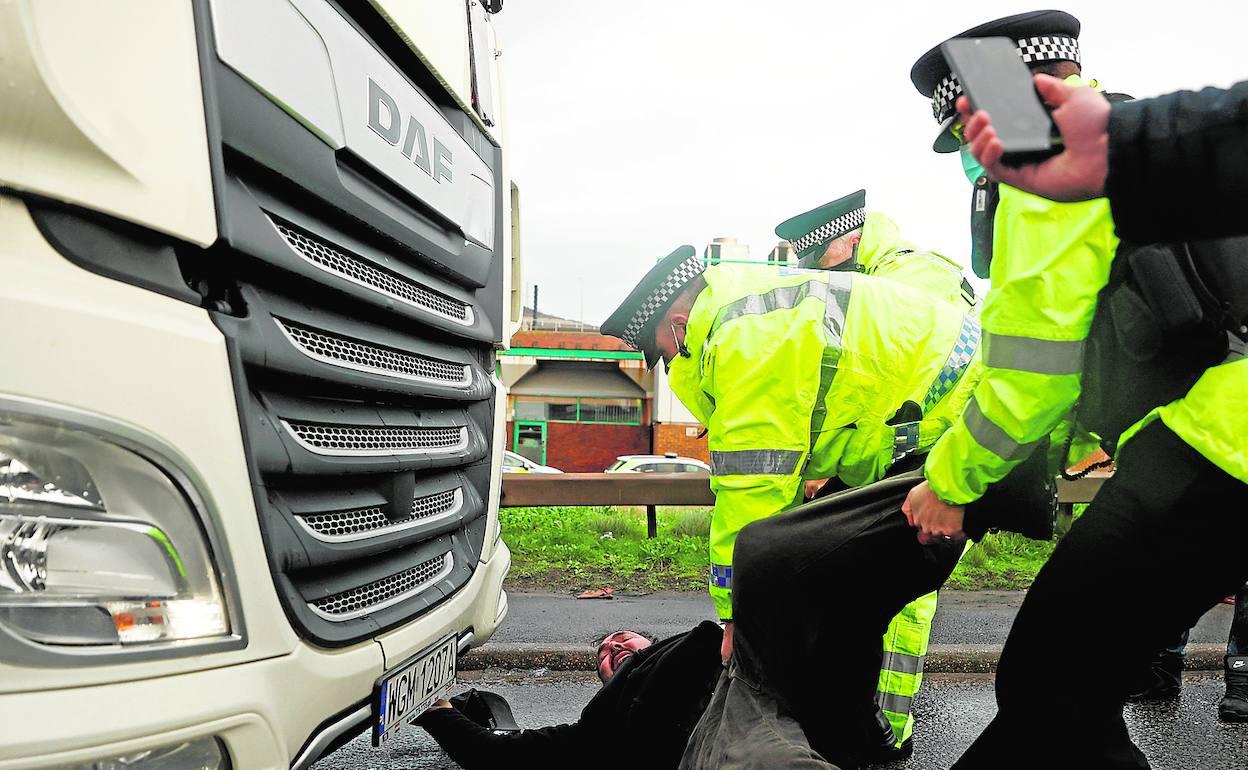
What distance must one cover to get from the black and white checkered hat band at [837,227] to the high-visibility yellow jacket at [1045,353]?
3167 millimetres

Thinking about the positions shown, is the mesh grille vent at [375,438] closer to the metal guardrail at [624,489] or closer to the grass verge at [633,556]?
the grass verge at [633,556]

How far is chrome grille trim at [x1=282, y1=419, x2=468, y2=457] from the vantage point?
5.76ft

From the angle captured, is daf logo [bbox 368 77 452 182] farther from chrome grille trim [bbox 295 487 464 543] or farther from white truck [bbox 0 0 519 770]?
chrome grille trim [bbox 295 487 464 543]

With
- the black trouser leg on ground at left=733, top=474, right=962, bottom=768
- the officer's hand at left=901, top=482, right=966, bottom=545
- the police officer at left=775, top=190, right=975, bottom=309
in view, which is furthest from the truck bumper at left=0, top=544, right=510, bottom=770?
the police officer at left=775, top=190, right=975, bottom=309

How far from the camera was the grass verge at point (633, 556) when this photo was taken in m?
5.69

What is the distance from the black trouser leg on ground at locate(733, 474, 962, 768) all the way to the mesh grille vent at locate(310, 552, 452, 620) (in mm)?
785

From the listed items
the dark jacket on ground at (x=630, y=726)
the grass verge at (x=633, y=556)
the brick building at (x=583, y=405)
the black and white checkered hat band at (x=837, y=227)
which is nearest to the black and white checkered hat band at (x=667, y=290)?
the dark jacket on ground at (x=630, y=726)

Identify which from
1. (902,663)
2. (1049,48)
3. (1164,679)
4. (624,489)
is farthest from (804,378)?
(624,489)

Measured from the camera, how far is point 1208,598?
164 cm

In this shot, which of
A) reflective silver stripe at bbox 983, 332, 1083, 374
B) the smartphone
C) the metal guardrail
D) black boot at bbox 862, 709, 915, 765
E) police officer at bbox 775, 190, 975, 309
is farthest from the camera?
the metal guardrail

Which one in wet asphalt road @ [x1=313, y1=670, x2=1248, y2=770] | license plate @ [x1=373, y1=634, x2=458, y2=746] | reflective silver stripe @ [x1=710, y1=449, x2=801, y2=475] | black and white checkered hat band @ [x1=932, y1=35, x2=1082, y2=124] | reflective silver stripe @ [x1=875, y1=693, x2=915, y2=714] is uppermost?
black and white checkered hat band @ [x1=932, y1=35, x2=1082, y2=124]

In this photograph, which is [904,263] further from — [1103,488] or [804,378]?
[1103,488]

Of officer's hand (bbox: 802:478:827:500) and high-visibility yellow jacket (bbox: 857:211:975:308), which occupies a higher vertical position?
high-visibility yellow jacket (bbox: 857:211:975:308)

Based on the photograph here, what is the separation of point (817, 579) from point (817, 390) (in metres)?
0.68
